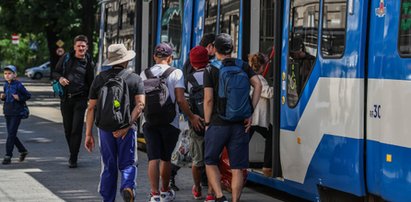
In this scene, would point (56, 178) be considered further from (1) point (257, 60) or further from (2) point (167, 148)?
(1) point (257, 60)

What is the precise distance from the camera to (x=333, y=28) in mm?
8766

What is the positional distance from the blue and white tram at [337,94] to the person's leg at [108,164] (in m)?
1.83

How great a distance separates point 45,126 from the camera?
23641mm

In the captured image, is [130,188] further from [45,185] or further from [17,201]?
[45,185]

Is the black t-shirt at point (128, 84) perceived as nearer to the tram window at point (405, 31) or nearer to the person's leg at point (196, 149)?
the person's leg at point (196, 149)

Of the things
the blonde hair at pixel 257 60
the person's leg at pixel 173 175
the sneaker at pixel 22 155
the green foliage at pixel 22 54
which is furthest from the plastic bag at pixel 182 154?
the green foliage at pixel 22 54

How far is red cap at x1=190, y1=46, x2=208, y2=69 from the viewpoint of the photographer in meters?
10.4

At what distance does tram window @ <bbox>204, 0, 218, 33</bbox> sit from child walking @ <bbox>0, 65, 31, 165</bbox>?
10.9 ft

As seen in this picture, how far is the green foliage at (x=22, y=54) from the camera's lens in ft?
290

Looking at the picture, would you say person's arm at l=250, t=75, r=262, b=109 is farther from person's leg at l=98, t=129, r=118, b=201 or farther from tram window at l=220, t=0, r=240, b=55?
tram window at l=220, t=0, r=240, b=55

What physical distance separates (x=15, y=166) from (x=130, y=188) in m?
5.62

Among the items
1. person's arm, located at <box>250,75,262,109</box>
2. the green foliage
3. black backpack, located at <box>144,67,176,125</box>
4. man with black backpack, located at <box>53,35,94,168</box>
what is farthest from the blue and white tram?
the green foliage

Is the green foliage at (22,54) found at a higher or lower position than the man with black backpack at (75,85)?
lower

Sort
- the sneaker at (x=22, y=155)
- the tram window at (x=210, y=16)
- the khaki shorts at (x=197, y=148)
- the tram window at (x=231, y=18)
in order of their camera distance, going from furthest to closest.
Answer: the sneaker at (x=22, y=155), the tram window at (x=210, y=16), the tram window at (x=231, y=18), the khaki shorts at (x=197, y=148)
